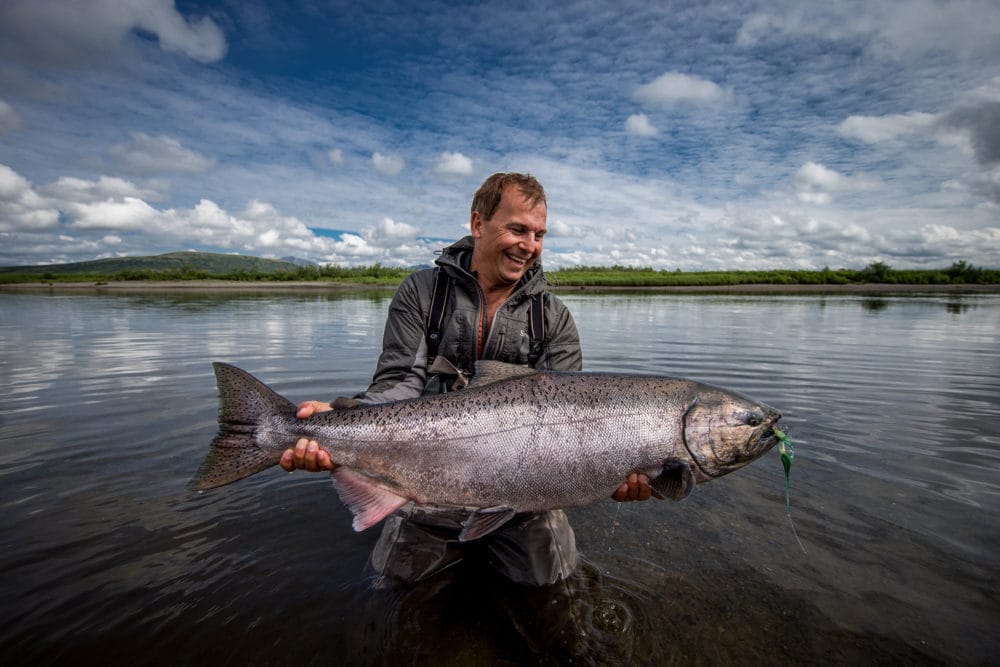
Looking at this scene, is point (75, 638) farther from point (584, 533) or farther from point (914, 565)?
point (914, 565)

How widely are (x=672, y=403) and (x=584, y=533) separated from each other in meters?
2.08

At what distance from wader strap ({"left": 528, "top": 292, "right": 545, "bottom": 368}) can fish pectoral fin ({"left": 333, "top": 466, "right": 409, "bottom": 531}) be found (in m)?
1.76

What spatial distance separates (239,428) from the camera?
332 centimetres

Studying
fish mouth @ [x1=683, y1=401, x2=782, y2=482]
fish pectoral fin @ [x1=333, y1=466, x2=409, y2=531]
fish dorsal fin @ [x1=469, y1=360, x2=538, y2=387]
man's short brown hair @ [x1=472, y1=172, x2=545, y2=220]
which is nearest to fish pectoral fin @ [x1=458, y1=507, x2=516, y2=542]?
fish pectoral fin @ [x1=333, y1=466, x2=409, y2=531]

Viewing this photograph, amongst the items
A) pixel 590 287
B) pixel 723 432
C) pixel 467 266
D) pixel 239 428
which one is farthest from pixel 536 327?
pixel 590 287

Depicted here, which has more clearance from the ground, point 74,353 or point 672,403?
point 672,403

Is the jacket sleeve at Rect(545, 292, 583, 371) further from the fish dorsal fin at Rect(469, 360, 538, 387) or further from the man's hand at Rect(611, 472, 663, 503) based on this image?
the man's hand at Rect(611, 472, 663, 503)

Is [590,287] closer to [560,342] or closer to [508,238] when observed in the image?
[560,342]

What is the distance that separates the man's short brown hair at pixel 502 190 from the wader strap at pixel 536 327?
0.88 metres

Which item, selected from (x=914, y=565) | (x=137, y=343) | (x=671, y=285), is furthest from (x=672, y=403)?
(x=671, y=285)

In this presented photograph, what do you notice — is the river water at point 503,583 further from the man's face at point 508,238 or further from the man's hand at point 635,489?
the man's face at point 508,238

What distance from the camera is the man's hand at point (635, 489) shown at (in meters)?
3.22

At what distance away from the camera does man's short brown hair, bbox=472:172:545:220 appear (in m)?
4.04

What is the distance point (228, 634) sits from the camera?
326cm
